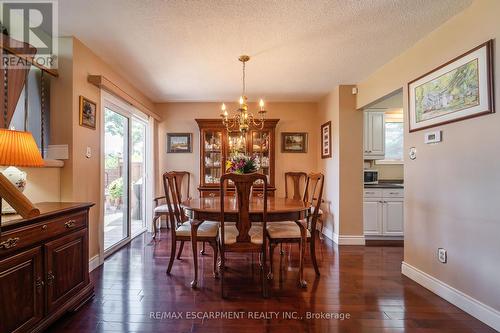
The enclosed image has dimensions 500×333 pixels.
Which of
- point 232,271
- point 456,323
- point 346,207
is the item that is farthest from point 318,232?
point 456,323

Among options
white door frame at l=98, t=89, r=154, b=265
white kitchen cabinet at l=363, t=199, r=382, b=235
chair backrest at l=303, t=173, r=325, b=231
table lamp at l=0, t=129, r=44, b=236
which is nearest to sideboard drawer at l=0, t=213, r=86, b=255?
table lamp at l=0, t=129, r=44, b=236

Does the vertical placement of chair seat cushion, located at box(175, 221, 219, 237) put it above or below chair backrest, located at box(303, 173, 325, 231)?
below

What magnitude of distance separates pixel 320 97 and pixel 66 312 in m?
4.39

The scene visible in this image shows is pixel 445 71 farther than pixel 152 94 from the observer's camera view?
No

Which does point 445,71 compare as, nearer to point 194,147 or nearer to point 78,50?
point 78,50

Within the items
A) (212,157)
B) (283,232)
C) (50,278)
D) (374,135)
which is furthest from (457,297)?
(212,157)

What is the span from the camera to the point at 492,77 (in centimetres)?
174

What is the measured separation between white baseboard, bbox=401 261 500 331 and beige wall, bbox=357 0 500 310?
4 cm

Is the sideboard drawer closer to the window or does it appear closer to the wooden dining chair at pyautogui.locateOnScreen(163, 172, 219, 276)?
the wooden dining chair at pyautogui.locateOnScreen(163, 172, 219, 276)

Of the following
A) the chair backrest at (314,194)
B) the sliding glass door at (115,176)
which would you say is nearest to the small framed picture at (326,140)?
the chair backrest at (314,194)

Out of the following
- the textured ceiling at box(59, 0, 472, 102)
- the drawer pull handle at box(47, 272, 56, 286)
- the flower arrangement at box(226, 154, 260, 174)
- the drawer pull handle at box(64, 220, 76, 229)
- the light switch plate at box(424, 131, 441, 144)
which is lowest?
the drawer pull handle at box(47, 272, 56, 286)

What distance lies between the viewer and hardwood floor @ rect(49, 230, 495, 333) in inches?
68.5

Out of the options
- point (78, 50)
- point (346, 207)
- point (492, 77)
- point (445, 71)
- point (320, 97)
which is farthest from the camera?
point (320, 97)

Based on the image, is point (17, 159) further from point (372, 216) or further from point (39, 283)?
point (372, 216)
